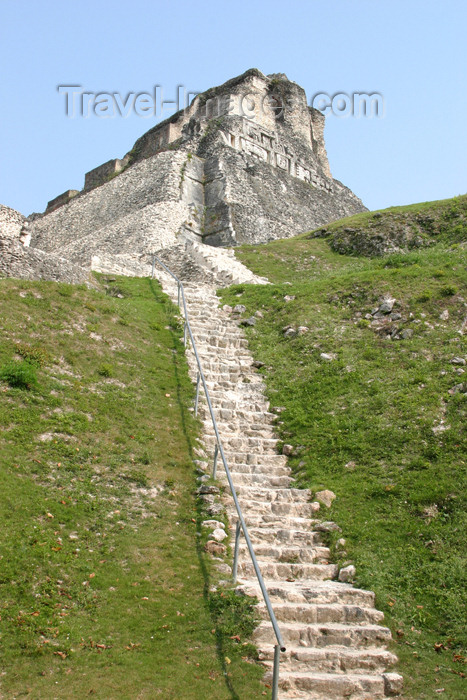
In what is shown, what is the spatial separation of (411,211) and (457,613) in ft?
75.7

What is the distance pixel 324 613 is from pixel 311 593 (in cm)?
33

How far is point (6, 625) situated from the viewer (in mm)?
6188

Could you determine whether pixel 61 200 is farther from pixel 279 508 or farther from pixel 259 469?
pixel 279 508

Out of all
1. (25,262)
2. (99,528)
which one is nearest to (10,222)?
(25,262)

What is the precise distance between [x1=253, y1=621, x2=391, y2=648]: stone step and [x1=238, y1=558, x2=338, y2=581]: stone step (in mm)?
1127

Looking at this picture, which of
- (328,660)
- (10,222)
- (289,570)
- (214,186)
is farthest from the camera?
(214,186)

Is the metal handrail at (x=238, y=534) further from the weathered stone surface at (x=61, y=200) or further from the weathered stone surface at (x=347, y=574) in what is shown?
the weathered stone surface at (x=61, y=200)

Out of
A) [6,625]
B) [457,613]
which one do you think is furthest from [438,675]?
[6,625]

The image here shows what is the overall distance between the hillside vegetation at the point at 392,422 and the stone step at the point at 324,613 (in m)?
0.29

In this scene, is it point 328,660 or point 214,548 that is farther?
point 214,548

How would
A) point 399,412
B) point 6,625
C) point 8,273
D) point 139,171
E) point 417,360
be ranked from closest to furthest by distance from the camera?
point 6,625 < point 399,412 < point 417,360 < point 8,273 < point 139,171

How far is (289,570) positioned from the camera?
8297 mm

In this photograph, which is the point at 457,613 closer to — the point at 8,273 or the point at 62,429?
the point at 62,429

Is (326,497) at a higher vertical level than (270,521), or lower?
higher
